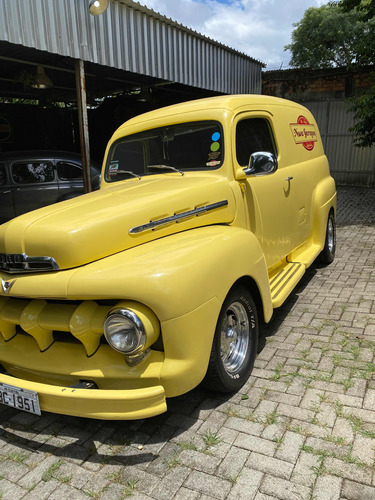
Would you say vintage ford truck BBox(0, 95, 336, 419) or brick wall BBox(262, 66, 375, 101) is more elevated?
brick wall BBox(262, 66, 375, 101)

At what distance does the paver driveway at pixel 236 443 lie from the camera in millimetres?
2025

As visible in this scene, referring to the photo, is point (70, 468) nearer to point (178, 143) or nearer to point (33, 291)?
point (33, 291)

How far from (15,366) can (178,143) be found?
88.7 inches

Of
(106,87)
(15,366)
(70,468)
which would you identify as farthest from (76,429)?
(106,87)

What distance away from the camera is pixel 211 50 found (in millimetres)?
9812

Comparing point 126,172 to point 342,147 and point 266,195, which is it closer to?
point 266,195

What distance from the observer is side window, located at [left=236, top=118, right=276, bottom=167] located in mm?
3422

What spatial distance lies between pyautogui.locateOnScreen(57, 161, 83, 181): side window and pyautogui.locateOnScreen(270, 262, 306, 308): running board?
5.78 meters

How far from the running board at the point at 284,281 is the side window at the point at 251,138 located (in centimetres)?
116

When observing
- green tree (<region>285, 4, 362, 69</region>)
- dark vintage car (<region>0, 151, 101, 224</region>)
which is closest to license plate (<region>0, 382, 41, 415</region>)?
dark vintage car (<region>0, 151, 101, 224</region>)

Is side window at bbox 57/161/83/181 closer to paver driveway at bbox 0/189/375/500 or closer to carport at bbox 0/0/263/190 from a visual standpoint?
carport at bbox 0/0/263/190

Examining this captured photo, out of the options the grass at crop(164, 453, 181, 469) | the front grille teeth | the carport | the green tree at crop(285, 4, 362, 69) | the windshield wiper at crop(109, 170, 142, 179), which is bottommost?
the grass at crop(164, 453, 181, 469)

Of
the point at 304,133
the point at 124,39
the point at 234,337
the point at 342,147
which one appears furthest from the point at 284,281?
the point at 342,147

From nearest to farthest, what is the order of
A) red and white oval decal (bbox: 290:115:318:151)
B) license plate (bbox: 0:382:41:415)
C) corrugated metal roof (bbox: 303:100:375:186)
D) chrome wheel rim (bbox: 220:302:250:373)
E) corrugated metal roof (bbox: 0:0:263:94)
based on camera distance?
license plate (bbox: 0:382:41:415) → chrome wheel rim (bbox: 220:302:250:373) → red and white oval decal (bbox: 290:115:318:151) → corrugated metal roof (bbox: 0:0:263:94) → corrugated metal roof (bbox: 303:100:375:186)
